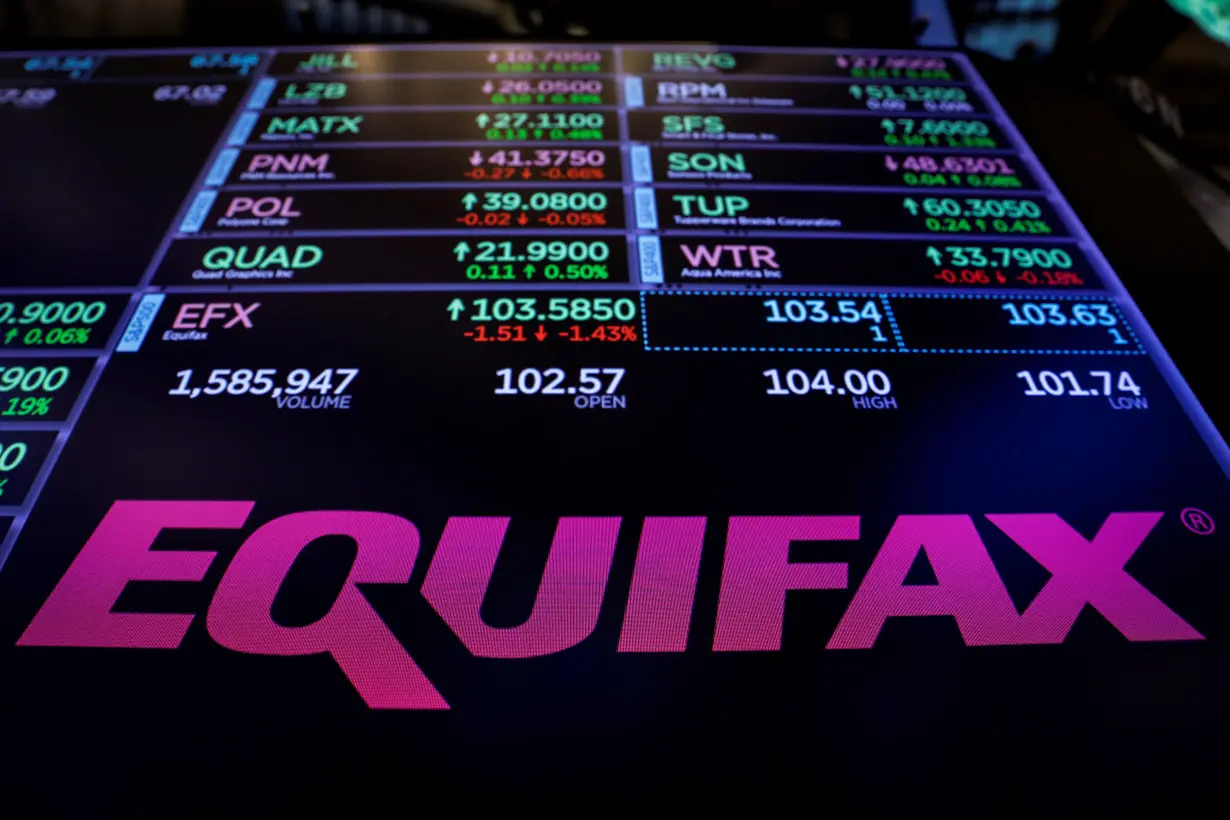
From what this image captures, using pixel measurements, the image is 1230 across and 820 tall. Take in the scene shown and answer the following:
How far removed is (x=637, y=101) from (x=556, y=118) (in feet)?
0.87

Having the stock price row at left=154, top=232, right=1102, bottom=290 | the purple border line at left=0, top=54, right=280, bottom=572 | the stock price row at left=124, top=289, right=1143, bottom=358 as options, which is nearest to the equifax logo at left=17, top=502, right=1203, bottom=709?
the purple border line at left=0, top=54, right=280, bottom=572

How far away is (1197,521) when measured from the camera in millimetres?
1474

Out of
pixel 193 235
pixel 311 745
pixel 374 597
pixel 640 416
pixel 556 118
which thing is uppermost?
pixel 556 118

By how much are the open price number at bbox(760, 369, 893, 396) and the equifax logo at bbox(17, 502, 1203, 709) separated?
312 millimetres

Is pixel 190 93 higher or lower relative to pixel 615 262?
higher

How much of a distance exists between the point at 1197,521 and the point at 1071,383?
14.6 inches

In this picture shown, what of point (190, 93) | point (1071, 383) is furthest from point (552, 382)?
point (190, 93)

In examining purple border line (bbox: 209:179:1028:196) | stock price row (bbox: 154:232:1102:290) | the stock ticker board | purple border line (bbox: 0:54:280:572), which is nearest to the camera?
the stock ticker board

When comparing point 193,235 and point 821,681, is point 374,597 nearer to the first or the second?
point 821,681

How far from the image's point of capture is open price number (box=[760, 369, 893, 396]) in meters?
1.64

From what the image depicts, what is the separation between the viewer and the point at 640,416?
159 cm

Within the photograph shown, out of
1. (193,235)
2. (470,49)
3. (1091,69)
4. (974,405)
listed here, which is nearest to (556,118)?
(470,49)

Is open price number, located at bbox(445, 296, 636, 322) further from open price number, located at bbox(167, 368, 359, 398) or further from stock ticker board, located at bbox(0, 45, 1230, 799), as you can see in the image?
open price number, located at bbox(167, 368, 359, 398)

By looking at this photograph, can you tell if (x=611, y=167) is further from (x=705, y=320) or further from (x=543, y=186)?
(x=705, y=320)
